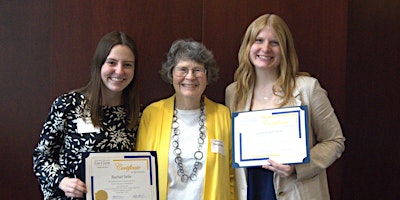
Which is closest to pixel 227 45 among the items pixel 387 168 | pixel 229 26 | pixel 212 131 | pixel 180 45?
pixel 229 26

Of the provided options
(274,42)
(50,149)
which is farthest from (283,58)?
(50,149)

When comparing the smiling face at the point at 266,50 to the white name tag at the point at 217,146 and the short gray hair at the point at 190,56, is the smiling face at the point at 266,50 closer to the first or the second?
the short gray hair at the point at 190,56

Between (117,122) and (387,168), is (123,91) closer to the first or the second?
(117,122)

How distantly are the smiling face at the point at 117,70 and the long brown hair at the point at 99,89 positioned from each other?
0.9 inches

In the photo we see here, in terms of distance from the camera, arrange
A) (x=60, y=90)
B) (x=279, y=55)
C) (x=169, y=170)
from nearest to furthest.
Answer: (x=169, y=170) → (x=279, y=55) → (x=60, y=90)

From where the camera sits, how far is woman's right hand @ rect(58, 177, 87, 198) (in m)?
1.95

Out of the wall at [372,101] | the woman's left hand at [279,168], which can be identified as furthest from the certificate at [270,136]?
the wall at [372,101]

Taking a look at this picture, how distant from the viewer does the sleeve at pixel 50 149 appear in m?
2.08

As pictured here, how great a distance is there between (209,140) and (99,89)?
59 cm

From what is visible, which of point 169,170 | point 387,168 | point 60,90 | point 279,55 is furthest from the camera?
point 387,168

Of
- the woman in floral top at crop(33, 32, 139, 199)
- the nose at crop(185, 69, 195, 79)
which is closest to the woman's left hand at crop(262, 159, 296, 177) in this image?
the nose at crop(185, 69, 195, 79)

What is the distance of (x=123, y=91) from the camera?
2.34m

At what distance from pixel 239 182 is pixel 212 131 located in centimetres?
29

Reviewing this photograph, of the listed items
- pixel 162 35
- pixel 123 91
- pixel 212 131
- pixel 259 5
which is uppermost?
pixel 259 5
